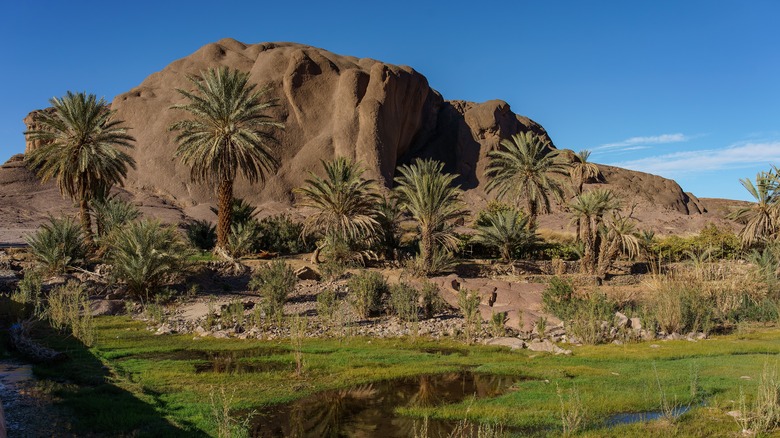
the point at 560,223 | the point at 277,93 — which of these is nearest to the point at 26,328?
the point at 560,223

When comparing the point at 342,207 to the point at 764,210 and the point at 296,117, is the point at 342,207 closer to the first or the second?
the point at 764,210

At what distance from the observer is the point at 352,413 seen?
8.09 m

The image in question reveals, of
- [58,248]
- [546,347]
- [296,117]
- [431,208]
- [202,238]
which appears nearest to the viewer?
[546,347]

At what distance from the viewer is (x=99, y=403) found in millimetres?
7734

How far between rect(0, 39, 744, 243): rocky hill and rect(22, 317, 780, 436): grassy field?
108ft

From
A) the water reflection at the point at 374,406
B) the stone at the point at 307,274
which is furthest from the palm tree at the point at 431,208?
the water reflection at the point at 374,406

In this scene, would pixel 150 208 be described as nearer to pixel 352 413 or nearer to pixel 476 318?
pixel 476 318

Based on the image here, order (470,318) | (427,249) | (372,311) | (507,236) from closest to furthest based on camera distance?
(470,318), (372,311), (427,249), (507,236)

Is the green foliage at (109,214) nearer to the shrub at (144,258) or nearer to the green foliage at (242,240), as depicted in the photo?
the green foliage at (242,240)

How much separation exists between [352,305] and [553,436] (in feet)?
36.7

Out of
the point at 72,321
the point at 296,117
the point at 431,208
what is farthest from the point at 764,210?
the point at 296,117

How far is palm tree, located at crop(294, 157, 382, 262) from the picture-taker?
24.3m

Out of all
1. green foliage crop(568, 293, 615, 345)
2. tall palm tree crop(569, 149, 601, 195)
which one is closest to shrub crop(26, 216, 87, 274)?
green foliage crop(568, 293, 615, 345)

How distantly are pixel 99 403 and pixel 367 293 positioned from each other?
9586 mm
